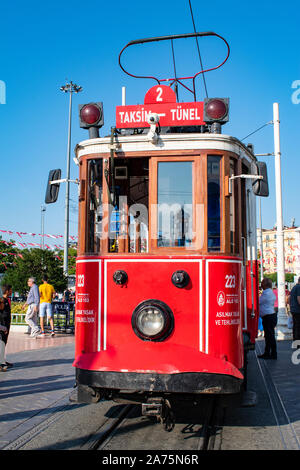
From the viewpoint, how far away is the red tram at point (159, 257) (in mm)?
4613

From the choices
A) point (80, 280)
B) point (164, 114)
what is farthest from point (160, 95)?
point (80, 280)

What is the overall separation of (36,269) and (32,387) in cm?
1080

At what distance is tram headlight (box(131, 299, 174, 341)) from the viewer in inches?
187

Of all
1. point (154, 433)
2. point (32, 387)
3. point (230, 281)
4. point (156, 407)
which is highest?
point (230, 281)

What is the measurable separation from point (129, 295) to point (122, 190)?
1273mm

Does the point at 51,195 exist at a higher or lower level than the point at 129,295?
higher

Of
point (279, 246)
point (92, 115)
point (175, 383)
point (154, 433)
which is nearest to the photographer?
point (175, 383)

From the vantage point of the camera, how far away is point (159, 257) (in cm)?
493

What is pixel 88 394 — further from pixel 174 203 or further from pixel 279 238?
pixel 279 238

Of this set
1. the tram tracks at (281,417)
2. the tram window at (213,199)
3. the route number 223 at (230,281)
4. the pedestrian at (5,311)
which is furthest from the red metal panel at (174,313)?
the pedestrian at (5,311)

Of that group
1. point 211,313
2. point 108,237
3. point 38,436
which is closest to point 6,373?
point 38,436
